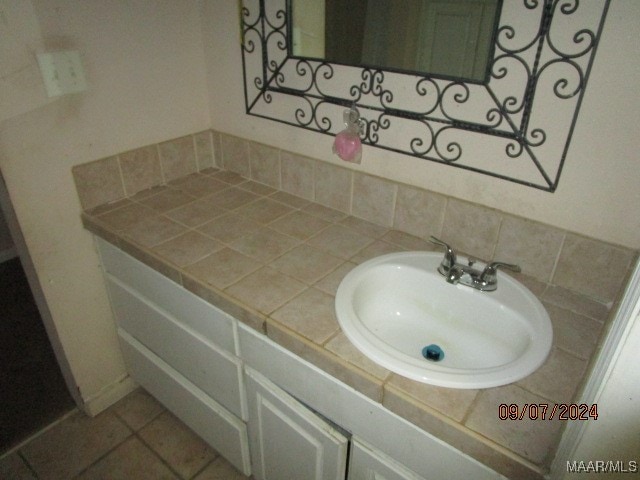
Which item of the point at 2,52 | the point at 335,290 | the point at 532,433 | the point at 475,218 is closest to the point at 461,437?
the point at 532,433

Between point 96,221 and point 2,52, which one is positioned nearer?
point 2,52

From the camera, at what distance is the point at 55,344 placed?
4.53 feet

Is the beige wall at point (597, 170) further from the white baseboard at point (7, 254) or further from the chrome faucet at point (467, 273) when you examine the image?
the white baseboard at point (7, 254)

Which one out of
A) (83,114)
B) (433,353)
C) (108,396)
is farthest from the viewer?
(108,396)

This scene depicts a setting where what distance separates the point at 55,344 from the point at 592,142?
5.19ft

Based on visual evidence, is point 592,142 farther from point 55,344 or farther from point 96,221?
point 55,344

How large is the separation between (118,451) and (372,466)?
105 centimetres

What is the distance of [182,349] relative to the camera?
1.24m

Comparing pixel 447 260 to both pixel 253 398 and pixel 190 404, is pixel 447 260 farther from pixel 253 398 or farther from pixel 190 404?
pixel 190 404

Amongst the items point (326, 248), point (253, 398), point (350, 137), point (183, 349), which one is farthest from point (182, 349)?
point (350, 137)

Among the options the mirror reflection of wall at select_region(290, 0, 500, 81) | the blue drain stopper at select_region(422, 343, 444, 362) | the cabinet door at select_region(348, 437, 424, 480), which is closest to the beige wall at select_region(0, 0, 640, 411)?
the mirror reflection of wall at select_region(290, 0, 500, 81)

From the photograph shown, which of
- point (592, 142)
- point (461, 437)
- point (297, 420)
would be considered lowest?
point (297, 420)

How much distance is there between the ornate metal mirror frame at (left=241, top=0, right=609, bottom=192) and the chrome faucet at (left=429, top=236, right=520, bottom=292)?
0.66ft
